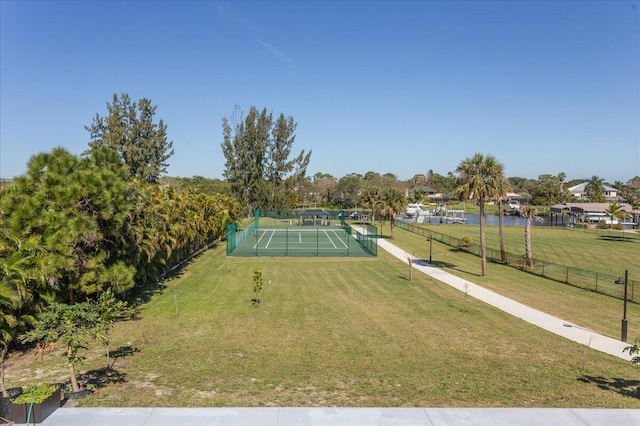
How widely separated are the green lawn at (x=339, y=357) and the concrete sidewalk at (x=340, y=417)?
480mm

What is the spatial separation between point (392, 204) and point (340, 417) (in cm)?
4508

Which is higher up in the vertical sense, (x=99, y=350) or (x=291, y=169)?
(x=291, y=169)

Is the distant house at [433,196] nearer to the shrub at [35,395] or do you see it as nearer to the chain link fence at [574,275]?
the chain link fence at [574,275]

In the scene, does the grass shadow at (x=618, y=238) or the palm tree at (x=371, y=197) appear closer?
the grass shadow at (x=618, y=238)

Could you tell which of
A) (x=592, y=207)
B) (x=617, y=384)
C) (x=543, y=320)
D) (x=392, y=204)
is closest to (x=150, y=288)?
(x=543, y=320)

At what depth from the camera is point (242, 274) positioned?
3027cm

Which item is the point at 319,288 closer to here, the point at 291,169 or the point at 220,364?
the point at 220,364

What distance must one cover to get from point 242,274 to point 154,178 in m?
31.1

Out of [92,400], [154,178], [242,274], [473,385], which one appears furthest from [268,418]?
[154,178]

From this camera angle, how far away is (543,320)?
19.3 m

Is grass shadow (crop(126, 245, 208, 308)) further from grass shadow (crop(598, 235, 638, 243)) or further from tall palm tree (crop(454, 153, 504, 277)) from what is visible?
grass shadow (crop(598, 235, 638, 243))

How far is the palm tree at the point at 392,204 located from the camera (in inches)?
2080

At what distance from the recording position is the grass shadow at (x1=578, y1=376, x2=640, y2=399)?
11.0 meters

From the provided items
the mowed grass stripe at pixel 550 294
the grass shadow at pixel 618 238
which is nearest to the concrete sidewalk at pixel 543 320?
the mowed grass stripe at pixel 550 294
